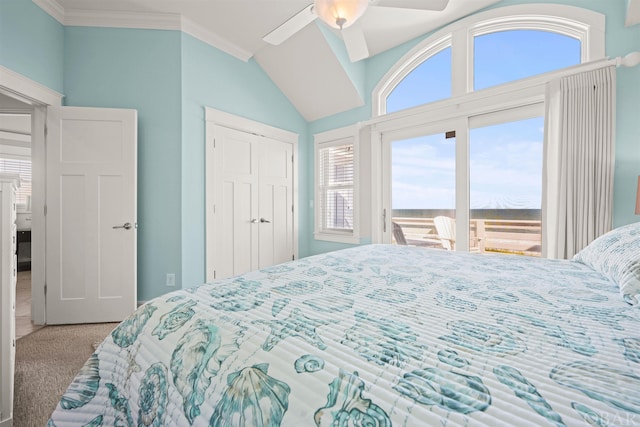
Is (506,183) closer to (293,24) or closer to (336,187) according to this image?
(336,187)

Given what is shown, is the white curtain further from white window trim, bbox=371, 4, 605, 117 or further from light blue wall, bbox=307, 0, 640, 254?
white window trim, bbox=371, 4, 605, 117

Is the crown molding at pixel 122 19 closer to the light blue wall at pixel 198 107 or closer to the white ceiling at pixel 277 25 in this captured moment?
the white ceiling at pixel 277 25

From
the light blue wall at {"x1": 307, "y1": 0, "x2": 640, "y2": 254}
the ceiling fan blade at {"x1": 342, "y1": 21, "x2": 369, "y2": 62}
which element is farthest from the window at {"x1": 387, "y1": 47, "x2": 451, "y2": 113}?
the ceiling fan blade at {"x1": 342, "y1": 21, "x2": 369, "y2": 62}

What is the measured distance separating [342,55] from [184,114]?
196cm

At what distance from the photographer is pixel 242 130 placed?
3.52 meters

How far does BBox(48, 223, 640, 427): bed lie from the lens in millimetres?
431

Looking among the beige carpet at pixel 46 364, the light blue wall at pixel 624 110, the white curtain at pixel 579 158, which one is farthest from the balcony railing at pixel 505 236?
the beige carpet at pixel 46 364

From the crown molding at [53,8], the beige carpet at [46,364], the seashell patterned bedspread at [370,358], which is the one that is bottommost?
the beige carpet at [46,364]

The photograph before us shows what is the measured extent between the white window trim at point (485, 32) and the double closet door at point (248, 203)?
1.55 m

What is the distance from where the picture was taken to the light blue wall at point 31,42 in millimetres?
2256

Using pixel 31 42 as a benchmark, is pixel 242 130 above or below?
below

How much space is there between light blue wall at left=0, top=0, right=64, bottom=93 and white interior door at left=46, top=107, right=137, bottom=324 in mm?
327

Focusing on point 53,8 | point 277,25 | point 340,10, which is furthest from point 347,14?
point 53,8

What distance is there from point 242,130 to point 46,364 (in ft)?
8.99
